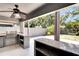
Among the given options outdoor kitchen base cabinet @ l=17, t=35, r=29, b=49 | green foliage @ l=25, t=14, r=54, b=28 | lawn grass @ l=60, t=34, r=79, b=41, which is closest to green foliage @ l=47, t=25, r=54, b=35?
green foliage @ l=25, t=14, r=54, b=28

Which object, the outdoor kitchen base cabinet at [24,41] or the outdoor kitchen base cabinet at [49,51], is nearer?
the outdoor kitchen base cabinet at [49,51]

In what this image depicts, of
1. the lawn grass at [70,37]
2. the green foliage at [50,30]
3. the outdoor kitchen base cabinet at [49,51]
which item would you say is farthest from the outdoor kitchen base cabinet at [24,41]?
the lawn grass at [70,37]

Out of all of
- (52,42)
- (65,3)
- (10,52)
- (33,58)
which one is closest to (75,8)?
(65,3)

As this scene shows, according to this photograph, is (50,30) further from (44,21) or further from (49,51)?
(49,51)

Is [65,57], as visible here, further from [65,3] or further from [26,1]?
[26,1]

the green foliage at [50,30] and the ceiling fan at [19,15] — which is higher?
the ceiling fan at [19,15]

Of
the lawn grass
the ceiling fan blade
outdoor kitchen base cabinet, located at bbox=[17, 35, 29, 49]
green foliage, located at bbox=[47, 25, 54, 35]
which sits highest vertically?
the ceiling fan blade

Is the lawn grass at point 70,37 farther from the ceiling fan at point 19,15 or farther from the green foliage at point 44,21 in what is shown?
the ceiling fan at point 19,15

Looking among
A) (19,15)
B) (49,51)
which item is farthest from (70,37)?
(19,15)

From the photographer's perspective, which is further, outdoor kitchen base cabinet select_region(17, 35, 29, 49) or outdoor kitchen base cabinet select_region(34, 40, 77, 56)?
Answer: outdoor kitchen base cabinet select_region(17, 35, 29, 49)

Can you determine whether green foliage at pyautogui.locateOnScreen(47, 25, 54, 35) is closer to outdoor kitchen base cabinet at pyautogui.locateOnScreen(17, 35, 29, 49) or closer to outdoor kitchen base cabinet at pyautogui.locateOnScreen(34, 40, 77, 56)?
outdoor kitchen base cabinet at pyautogui.locateOnScreen(34, 40, 77, 56)

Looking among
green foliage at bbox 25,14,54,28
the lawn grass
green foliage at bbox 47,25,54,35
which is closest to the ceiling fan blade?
green foliage at bbox 25,14,54,28

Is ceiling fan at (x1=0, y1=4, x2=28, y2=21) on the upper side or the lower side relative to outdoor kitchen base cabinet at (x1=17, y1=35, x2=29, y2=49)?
upper

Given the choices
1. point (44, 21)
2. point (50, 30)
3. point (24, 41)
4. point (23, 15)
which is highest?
point (23, 15)
